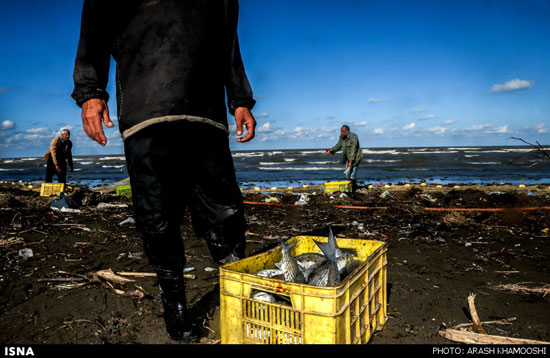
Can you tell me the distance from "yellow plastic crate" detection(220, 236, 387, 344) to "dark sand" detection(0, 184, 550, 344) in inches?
18.0

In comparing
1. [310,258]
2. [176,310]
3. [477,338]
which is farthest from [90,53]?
[477,338]

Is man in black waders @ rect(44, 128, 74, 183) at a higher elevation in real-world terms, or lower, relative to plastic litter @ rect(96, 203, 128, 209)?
higher

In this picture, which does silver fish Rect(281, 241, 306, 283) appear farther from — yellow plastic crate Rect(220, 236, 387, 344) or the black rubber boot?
the black rubber boot

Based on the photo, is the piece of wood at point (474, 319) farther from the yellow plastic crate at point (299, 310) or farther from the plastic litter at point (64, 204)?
the plastic litter at point (64, 204)

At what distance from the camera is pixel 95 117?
7.06ft

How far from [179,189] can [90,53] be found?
105 centimetres

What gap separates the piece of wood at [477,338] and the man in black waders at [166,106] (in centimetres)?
189

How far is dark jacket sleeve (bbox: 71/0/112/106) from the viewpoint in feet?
6.89

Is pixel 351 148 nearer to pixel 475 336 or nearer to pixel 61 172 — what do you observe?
pixel 475 336

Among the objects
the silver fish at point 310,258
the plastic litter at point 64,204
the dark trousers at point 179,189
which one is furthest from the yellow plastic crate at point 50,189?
the silver fish at point 310,258

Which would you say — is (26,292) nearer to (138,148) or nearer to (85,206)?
(138,148)

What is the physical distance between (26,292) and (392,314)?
350cm

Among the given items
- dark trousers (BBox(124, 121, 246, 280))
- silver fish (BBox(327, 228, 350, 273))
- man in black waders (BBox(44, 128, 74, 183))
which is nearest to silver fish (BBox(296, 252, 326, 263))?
silver fish (BBox(327, 228, 350, 273))

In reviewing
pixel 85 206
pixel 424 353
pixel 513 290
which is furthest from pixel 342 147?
pixel 424 353
